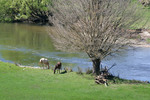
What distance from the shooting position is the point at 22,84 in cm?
2012

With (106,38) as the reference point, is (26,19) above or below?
above

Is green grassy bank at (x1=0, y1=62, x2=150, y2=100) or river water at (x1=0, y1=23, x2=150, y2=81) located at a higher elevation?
river water at (x1=0, y1=23, x2=150, y2=81)

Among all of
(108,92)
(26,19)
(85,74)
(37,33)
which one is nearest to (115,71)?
(85,74)

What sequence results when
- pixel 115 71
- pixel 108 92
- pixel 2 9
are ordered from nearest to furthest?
pixel 108 92, pixel 115 71, pixel 2 9

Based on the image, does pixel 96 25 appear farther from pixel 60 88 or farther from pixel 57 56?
pixel 57 56

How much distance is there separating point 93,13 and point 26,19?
2099 inches

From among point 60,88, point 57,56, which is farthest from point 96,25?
point 57,56

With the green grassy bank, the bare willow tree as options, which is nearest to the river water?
the bare willow tree

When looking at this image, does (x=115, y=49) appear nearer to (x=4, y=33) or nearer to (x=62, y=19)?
(x=62, y=19)

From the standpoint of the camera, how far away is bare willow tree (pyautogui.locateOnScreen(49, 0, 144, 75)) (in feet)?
74.3

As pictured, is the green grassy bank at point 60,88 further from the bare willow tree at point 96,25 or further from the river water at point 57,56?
the river water at point 57,56

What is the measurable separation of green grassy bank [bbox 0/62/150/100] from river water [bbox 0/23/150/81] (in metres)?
4.32

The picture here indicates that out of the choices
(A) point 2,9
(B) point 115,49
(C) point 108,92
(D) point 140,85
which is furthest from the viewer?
(A) point 2,9

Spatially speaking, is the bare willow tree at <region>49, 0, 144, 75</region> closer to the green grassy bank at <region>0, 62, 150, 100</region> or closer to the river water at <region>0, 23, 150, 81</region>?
the river water at <region>0, 23, 150, 81</region>
